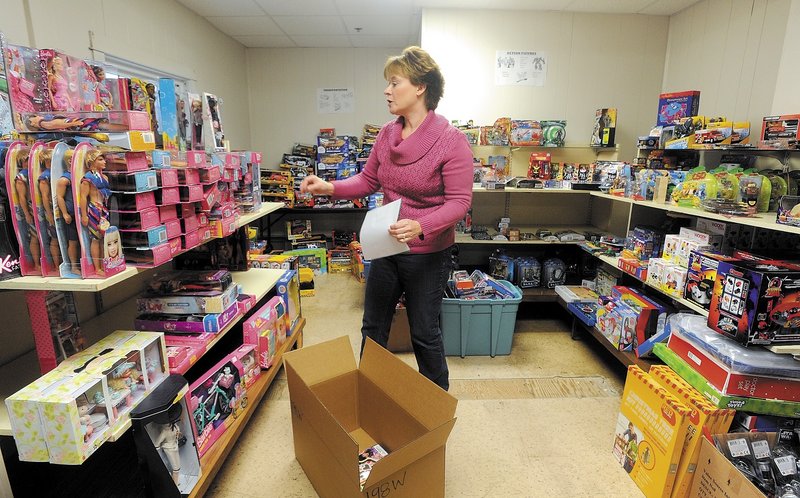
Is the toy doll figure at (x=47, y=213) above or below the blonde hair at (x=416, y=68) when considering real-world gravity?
below

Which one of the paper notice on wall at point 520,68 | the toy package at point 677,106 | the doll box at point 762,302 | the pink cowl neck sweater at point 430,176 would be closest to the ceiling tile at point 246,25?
the paper notice on wall at point 520,68

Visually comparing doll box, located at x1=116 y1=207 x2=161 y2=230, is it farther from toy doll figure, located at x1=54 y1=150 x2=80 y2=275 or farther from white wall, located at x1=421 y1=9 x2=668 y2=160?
white wall, located at x1=421 y1=9 x2=668 y2=160

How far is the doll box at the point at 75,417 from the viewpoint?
3.48ft

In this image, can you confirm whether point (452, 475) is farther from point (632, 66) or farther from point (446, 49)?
point (632, 66)

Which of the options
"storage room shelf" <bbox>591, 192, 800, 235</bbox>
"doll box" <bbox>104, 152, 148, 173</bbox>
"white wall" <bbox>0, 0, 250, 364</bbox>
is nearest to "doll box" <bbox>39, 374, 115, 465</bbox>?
"doll box" <bbox>104, 152, 148, 173</bbox>

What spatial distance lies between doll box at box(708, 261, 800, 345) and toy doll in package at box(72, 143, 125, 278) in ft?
6.95

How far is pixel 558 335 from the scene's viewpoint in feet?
10.6

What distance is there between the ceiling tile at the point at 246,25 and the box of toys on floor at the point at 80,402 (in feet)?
11.9

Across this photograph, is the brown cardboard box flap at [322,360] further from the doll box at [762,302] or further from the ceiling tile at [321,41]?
the ceiling tile at [321,41]

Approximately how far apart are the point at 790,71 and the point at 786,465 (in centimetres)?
226

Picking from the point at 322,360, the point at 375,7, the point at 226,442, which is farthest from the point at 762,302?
the point at 375,7

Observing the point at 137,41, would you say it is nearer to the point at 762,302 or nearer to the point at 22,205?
the point at 22,205

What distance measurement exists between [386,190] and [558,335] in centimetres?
211

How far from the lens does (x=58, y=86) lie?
1337mm
